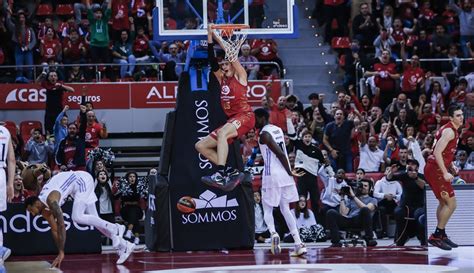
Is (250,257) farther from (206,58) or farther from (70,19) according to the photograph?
(70,19)

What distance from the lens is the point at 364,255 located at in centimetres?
1636

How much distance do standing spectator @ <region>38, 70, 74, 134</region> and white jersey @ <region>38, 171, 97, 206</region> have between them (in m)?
7.63

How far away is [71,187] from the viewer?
16.1 metres

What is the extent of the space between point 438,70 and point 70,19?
8.55 meters

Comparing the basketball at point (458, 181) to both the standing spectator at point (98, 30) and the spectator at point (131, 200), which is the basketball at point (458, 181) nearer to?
the spectator at point (131, 200)

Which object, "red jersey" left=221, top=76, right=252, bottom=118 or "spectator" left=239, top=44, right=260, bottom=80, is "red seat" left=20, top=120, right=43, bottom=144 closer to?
"spectator" left=239, top=44, right=260, bottom=80

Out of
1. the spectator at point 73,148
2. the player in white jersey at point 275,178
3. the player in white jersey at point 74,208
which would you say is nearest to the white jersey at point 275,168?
the player in white jersey at point 275,178

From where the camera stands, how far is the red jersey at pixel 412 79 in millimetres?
24547

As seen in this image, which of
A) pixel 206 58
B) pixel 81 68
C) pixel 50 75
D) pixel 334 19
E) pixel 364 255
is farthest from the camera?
pixel 334 19

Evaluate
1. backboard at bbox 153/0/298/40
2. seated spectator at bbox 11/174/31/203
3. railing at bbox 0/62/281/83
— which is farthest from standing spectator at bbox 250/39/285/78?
backboard at bbox 153/0/298/40

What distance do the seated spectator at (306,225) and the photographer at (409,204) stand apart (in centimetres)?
152

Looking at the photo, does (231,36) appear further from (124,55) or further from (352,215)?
(124,55)

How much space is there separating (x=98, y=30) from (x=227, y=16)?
9062 mm

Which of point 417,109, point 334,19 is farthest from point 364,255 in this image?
point 334,19
